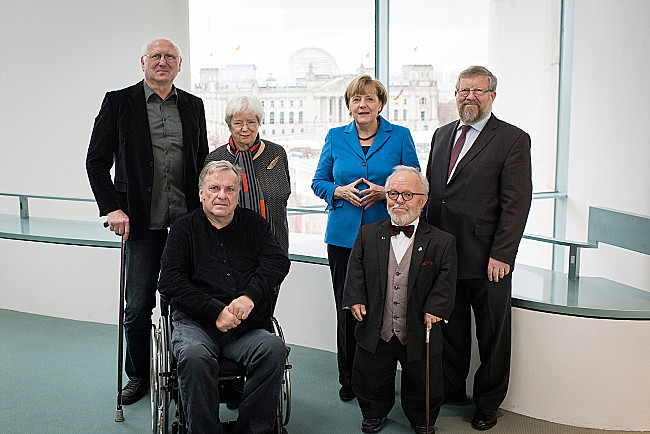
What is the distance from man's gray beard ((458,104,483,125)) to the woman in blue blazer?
336 mm

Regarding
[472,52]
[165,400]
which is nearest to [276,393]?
[165,400]

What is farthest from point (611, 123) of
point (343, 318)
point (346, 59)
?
point (343, 318)

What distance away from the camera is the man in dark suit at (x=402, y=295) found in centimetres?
288

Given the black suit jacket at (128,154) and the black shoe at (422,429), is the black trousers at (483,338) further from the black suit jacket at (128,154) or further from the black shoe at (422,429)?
the black suit jacket at (128,154)

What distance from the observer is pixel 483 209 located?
9.59ft

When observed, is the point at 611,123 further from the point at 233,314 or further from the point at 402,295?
the point at 233,314

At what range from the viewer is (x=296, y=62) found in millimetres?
6195

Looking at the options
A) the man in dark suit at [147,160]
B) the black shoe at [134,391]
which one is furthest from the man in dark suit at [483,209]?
the black shoe at [134,391]

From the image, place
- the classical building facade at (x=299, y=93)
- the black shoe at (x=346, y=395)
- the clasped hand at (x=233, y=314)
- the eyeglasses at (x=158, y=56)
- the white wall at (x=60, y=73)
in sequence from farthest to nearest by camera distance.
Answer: the classical building facade at (x=299, y=93) → the white wall at (x=60, y=73) → the black shoe at (x=346, y=395) → the eyeglasses at (x=158, y=56) → the clasped hand at (x=233, y=314)

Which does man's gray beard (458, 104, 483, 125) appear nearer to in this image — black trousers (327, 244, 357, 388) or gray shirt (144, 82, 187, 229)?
black trousers (327, 244, 357, 388)

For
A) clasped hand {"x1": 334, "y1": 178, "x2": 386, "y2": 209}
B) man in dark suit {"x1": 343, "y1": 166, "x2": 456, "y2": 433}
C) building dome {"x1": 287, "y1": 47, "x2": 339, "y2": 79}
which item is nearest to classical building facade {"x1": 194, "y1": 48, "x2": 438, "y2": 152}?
building dome {"x1": 287, "y1": 47, "x2": 339, "y2": 79}

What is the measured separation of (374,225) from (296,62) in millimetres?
3506

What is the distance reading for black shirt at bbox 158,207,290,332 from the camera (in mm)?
2777

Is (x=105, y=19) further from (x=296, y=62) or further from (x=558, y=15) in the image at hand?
(x=558, y=15)
